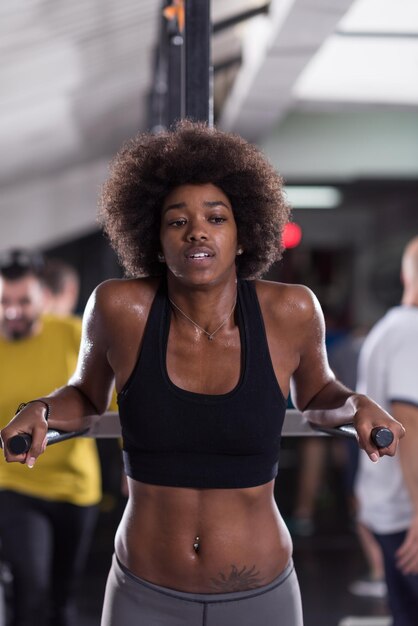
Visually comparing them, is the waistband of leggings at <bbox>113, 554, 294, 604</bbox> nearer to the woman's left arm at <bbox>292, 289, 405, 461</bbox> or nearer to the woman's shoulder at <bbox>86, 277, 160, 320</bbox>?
the woman's left arm at <bbox>292, 289, 405, 461</bbox>

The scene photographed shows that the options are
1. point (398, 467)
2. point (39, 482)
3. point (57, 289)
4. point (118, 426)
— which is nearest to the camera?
point (118, 426)

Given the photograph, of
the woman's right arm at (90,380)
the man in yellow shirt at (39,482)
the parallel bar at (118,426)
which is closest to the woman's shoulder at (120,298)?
the woman's right arm at (90,380)

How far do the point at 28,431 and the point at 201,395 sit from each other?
34 cm

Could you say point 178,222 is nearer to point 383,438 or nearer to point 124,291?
point 124,291

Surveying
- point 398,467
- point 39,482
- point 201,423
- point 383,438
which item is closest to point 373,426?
point 383,438

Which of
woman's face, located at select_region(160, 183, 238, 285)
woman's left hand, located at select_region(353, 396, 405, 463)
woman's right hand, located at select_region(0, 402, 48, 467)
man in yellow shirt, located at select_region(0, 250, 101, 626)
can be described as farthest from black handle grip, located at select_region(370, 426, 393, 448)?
man in yellow shirt, located at select_region(0, 250, 101, 626)

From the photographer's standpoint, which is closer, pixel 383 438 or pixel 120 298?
pixel 383 438

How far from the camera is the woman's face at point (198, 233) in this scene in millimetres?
1719

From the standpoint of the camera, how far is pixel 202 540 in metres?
1.76

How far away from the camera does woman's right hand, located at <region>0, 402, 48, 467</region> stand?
4.95 ft

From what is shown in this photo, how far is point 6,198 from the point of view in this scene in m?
9.52

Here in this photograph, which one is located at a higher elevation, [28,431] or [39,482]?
[28,431]

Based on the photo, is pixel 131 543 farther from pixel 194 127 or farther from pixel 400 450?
pixel 400 450

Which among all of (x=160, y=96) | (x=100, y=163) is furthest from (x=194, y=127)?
(x=100, y=163)
